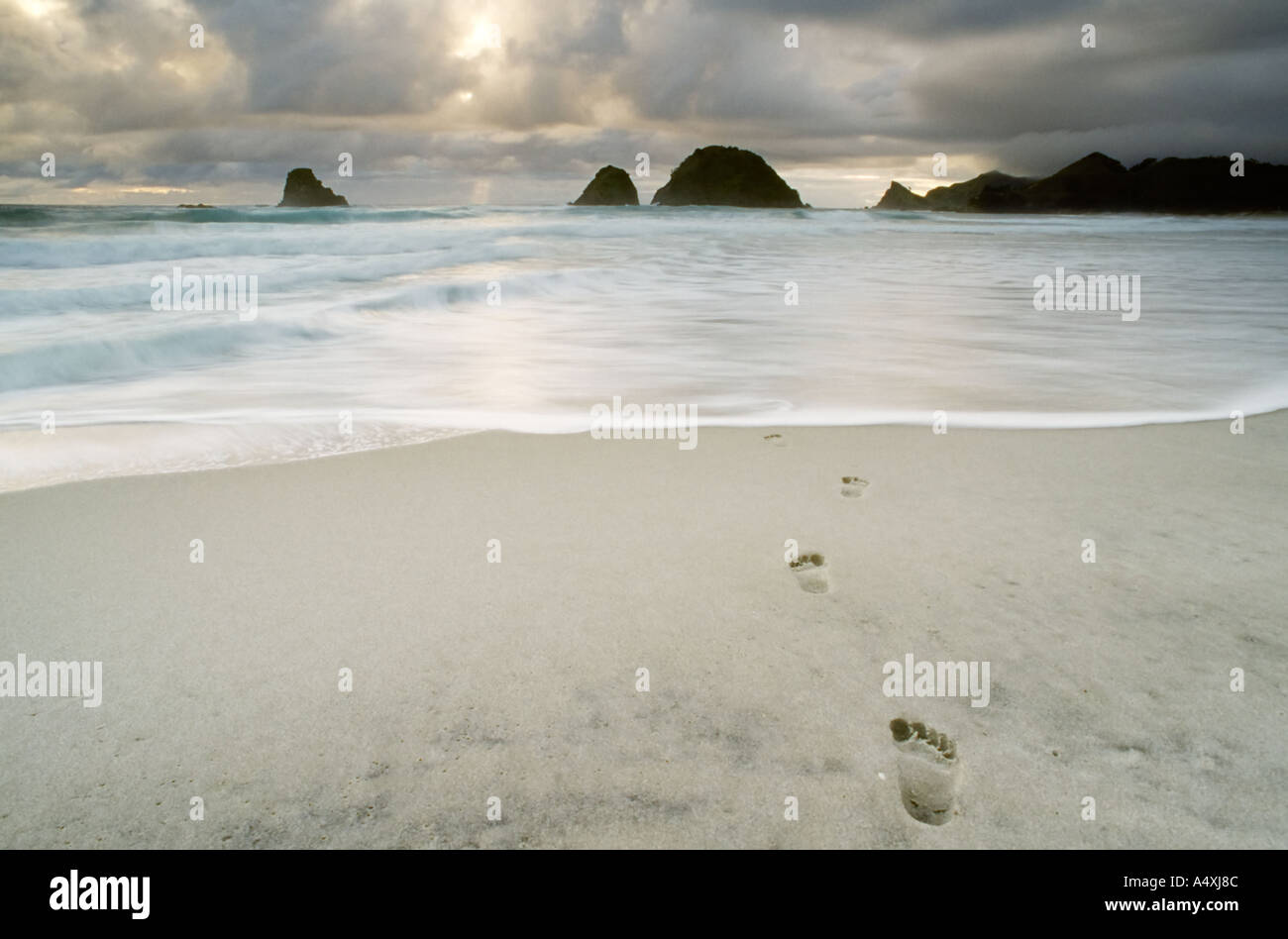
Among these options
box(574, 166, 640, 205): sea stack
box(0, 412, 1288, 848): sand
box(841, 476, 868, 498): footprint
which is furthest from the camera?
box(574, 166, 640, 205): sea stack

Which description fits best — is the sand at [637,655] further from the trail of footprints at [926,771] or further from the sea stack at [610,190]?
the sea stack at [610,190]

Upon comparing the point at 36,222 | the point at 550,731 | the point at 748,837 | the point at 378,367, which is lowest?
the point at 748,837

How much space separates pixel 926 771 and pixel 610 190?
10978cm

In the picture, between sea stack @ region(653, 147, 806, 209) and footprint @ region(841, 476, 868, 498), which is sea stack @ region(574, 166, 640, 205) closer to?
sea stack @ region(653, 147, 806, 209)

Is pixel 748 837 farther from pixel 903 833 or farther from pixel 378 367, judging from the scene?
pixel 378 367

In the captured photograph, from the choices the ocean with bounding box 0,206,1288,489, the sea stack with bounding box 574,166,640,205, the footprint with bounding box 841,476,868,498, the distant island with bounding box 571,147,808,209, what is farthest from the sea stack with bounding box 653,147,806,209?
the footprint with bounding box 841,476,868,498

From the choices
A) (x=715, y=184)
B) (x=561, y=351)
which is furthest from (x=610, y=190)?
(x=561, y=351)

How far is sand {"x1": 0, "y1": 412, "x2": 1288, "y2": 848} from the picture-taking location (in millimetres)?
1661

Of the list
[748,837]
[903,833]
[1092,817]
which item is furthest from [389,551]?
[1092,817]

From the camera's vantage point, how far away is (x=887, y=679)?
2068 millimetres

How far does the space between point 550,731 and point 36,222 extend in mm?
29019

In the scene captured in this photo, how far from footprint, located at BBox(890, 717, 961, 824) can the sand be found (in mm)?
29
